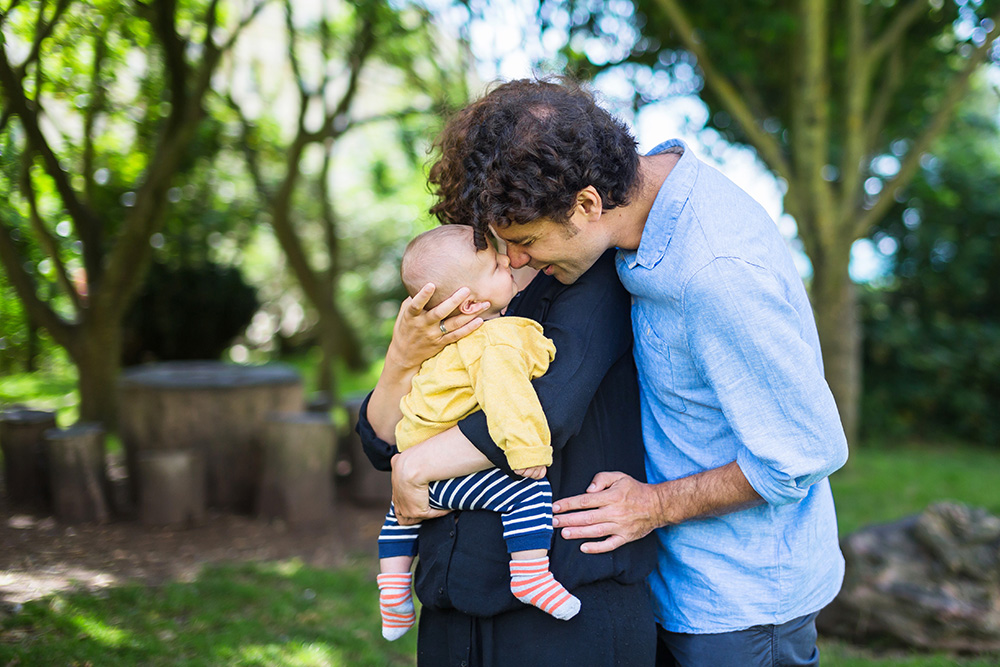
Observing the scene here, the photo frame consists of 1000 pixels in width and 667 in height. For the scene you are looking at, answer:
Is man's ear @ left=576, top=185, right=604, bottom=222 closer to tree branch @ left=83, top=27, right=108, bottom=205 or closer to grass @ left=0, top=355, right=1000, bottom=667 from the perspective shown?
grass @ left=0, top=355, right=1000, bottom=667

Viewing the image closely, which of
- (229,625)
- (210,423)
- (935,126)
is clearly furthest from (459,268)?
(935,126)

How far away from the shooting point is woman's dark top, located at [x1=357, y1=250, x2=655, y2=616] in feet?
5.33

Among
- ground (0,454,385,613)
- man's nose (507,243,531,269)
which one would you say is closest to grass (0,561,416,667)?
ground (0,454,385,613)

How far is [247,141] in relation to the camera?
7648 millimetres

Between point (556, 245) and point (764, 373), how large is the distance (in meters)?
0.50

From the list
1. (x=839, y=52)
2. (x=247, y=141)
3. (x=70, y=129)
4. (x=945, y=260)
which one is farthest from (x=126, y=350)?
(x=945, y=260)

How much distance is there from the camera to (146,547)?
4.32m

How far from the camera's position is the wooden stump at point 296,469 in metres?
5.00

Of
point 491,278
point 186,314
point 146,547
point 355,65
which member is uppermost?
point 355,65

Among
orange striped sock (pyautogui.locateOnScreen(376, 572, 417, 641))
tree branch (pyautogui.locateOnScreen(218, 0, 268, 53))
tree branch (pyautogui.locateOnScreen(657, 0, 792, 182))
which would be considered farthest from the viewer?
tree branch (pyautogui.locateOnScreen(218, 0, 268, 53))

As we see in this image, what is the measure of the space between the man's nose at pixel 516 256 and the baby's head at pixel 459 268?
2.9 inches

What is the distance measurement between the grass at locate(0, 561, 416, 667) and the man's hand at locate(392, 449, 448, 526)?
1809 mm

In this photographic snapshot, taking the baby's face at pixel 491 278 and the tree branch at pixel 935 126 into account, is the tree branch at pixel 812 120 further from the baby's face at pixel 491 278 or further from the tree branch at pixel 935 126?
the baby's face at pixel 491 278

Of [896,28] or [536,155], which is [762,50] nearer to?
[896,28]
